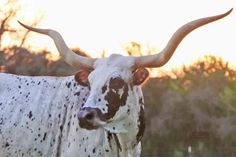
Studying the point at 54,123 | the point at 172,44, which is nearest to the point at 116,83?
the point at 172,44

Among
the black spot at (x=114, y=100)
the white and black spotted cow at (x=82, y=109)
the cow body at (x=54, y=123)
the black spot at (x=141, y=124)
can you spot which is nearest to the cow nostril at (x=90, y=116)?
the white and black spotted cow at (x=82, y=109)

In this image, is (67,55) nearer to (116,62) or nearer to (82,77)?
(82,77)

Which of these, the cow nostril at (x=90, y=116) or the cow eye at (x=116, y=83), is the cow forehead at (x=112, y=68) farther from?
the cow nostril at (x=90, y=116)

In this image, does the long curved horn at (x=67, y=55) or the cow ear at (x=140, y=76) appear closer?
the cow ear at (x=140, y=76)

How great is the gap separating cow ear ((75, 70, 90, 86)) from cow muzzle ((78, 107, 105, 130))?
0.78 m

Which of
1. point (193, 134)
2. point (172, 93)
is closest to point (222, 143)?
point (193, 134)

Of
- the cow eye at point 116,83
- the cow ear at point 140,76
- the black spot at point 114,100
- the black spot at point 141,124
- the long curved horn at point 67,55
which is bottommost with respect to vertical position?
the black spot at point 141,124

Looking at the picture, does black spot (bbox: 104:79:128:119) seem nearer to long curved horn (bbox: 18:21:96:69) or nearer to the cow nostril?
the cow nostril

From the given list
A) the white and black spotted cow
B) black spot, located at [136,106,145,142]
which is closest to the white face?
the white and black spotted cow

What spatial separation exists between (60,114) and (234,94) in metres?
39.1

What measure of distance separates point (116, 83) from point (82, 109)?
0.63 meters

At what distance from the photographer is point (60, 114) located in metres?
11.7

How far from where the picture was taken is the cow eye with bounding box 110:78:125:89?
10.9 m

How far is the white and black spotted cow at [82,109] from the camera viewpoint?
1095 centimetres
